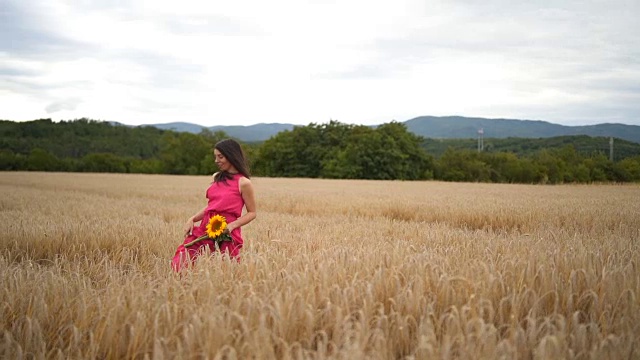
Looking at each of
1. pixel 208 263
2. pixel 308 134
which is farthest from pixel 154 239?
pixel 308 134

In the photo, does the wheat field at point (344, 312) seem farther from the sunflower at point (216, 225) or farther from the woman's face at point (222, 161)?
the woman's face at point (222, 161)

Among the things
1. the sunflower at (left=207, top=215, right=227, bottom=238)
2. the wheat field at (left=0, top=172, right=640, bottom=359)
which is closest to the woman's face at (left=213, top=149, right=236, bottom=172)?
the sunflower at (left=207, top=215, right=227, bottom=238)

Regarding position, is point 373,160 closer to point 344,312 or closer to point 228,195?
point 228,195

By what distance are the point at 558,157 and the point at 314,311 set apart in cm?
7738

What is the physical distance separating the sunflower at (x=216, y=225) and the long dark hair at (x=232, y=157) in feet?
1.78

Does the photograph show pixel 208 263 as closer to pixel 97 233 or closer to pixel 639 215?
pixel 97 233

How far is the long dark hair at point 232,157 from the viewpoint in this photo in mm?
4859

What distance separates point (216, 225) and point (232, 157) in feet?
2.61

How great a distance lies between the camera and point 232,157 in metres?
4.86

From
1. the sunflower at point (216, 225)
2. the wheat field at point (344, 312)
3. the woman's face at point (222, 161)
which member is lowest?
the wheat field at point (344, 312)

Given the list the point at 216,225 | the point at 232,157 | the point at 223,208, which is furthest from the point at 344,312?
the point at 232,157

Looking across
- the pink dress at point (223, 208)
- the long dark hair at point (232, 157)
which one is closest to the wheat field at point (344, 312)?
the pink dress at point (223, 208)

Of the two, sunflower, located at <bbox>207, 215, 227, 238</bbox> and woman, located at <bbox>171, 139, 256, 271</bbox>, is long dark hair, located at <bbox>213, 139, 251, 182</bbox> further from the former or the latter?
sunflower, located at <bbox>207, 215, 227, 238</bbox>

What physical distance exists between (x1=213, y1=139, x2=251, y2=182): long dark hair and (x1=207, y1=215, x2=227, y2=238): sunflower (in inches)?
21.4
